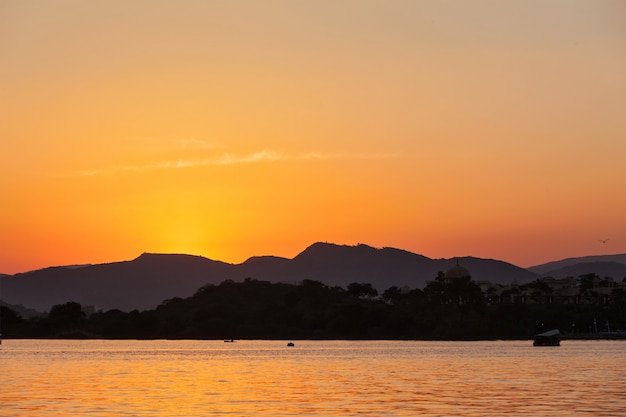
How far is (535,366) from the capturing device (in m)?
136

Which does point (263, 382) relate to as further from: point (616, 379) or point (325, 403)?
point (616, 379)

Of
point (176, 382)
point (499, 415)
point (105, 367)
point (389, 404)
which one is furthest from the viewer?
point (105, 367)

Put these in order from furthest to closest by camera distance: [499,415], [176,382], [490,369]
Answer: [490,369]
[176,382]
[499,415]

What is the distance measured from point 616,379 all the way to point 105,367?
65.1 metres

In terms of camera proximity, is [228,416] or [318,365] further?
[318,365]

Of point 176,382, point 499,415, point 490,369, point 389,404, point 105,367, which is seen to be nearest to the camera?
point 499,415

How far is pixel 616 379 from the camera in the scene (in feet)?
343

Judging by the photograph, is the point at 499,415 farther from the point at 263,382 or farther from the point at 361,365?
the point at 361,365

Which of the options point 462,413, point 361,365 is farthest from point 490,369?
point 462,413

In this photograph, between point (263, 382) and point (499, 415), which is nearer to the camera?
point (499, 415)

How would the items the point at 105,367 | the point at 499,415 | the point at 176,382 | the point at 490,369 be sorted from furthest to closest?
the point at 105,367
the point at 490,369
the point at 176,382
the point at 499,415

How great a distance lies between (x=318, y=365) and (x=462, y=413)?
249 feet

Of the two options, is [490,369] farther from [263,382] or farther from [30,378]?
[30,378]

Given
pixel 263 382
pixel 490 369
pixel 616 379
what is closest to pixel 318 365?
pixel 490 369
